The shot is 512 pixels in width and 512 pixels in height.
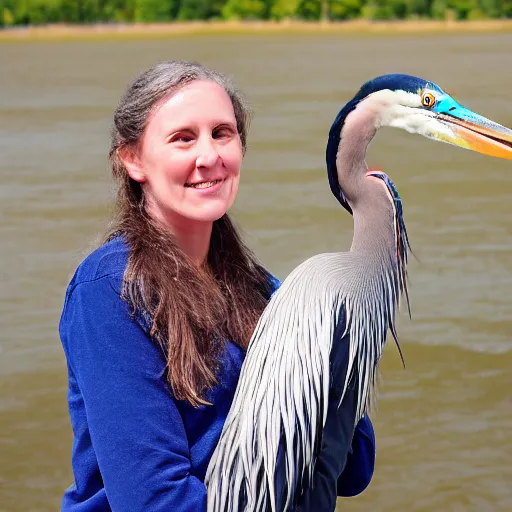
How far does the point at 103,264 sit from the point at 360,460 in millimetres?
859

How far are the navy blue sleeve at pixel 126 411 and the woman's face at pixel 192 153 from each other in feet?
1.02

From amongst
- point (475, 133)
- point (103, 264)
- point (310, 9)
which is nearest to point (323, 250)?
point (475, 133)

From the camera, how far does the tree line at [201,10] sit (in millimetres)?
69188

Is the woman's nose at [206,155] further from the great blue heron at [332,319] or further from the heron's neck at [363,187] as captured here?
the heron's neck at [363,187]

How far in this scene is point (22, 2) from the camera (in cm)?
7194

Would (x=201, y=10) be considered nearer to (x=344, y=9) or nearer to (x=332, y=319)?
(x=344, y=9)

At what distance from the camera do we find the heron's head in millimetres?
2877

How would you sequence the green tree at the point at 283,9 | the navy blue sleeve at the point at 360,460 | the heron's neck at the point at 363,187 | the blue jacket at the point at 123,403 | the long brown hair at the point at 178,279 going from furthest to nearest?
the green tree at the point at 283,9
the heron's neck at the point at 363,187
the navy blue sleeve at the point at 360,460
the long brown hair at the point at 178,279
the blue jacket at the point at 123,403

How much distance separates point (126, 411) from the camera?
83.8 inches

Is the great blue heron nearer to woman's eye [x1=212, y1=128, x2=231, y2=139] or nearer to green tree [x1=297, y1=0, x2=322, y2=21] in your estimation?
woman's eye [x1=212, y1=128, x2=231, y2=139]

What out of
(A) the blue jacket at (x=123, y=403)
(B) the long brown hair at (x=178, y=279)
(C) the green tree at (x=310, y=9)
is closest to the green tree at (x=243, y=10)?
(C) the green tree at (x=310, y=9)

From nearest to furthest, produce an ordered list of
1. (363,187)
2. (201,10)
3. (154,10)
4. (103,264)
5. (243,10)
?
(103,264) < (363,187) < (201,10) < (243,10) < (154,10)

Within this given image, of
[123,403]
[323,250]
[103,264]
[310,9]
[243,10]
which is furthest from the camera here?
[310,9]

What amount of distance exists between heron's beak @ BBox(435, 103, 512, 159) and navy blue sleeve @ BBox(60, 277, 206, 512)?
1236mm
